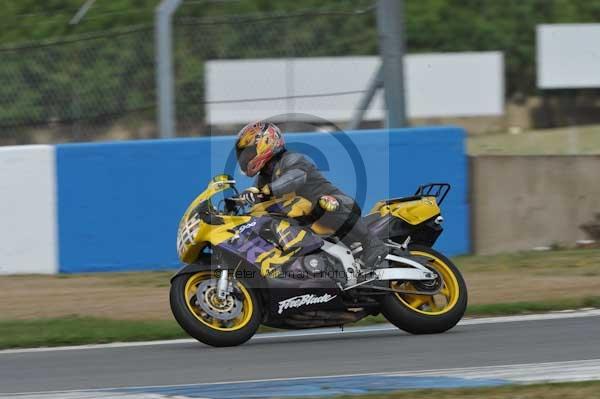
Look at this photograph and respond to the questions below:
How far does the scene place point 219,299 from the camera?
793cm

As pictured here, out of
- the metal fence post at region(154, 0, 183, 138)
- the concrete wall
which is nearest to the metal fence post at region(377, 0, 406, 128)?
the concrete wall

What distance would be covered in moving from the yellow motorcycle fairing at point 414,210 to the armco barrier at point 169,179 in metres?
3.55

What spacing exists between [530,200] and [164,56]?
161 inches

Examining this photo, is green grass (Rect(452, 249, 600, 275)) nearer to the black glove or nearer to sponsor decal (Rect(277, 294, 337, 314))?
sponsor decal (Rect(277, 294, 337, 314))

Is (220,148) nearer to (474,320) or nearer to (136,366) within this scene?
(474,320)

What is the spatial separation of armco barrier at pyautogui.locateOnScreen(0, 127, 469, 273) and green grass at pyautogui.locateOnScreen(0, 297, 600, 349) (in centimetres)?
232

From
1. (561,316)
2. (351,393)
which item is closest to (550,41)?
(561,316)

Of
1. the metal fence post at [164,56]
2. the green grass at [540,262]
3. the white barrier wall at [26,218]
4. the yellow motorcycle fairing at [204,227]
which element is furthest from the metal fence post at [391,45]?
the yellow motorcycle fairing at [204,227]

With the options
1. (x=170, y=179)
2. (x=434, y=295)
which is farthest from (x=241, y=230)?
(x=170, y=179)

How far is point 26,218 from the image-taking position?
11852 mm

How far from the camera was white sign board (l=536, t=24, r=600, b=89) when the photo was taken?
19250 millimetres

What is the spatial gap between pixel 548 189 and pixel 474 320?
4059mm

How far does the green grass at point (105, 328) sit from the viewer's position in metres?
8.77

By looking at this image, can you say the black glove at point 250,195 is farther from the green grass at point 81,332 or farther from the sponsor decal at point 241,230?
the green grass at point 81,332
